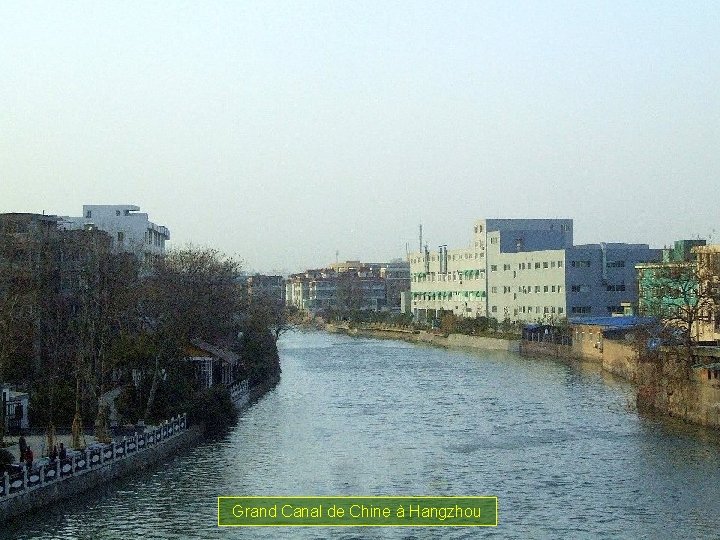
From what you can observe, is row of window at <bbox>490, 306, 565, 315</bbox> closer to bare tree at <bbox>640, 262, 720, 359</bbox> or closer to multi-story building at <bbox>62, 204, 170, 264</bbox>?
multi-story building at <bbox>62, 204, 170, 264</bbox>

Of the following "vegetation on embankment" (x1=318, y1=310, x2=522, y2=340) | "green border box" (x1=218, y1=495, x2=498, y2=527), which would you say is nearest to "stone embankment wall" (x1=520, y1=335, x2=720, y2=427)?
"green border box" (x1=218, y1=495, x2=498, y2=527)

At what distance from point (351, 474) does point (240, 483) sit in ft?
8.17

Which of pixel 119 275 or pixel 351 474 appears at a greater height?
pixel 119 275

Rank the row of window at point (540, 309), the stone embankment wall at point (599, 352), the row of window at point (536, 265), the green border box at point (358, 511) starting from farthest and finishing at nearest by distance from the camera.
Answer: the row of window at point (536, 265) < the row of window at point (540, 309) < the stone embankment wall at point (599, 352) < the green border box at point (358, 511)

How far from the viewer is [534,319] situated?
83000 millimetres

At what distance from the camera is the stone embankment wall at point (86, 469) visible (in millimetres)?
20391

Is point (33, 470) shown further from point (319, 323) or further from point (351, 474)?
point (319, 323)

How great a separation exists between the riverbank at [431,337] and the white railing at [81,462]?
1903 inches

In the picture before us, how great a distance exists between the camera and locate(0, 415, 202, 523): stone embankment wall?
2039 cm

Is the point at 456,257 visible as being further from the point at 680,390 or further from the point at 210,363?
the point at 680,390

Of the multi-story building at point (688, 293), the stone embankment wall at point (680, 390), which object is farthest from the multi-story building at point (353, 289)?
the stone embankment wall at point (680, 390)

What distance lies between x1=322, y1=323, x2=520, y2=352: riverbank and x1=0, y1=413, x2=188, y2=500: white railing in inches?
1903

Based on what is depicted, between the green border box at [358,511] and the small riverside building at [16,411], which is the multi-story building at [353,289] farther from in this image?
the green border box at [358,511]

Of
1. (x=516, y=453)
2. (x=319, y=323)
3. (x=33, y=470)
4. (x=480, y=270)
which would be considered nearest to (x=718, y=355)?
(x=516, y=453)
